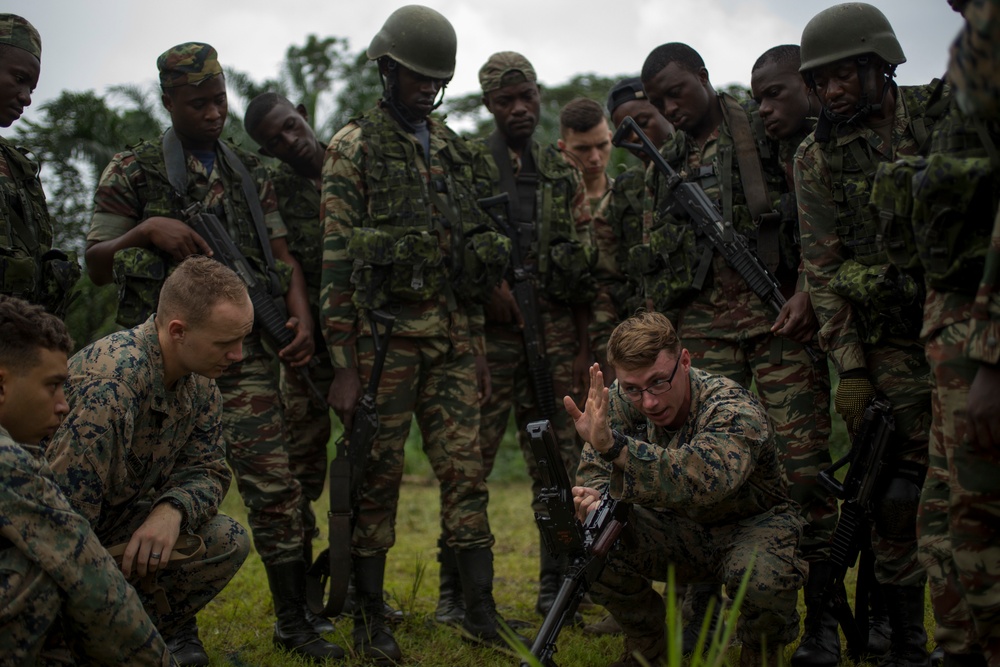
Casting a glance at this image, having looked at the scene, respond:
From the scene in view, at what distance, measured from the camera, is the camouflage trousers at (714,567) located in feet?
12.2

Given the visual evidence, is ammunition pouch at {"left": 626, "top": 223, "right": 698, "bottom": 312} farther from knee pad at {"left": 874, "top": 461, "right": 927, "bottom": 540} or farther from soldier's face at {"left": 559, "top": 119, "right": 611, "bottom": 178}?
soldier's face at {"left": 559, "top": 119, "right": 611, "bottom": 178}

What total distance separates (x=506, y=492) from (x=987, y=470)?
739 cm

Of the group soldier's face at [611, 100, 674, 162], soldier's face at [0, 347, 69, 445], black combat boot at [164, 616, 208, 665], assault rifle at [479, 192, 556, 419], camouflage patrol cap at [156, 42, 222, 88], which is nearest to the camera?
soldier's face at [0, 347, 69, 445]

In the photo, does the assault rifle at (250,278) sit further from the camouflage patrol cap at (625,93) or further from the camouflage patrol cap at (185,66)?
the camouflage patrol cap at (625,93)

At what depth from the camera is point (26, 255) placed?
436 centimetres

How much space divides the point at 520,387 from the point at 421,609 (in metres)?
1.32

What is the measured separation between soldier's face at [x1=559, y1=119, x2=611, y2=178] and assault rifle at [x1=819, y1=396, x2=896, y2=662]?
9.33ft

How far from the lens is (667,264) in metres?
4.95

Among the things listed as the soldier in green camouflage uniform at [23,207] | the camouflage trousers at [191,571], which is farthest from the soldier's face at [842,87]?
the soldier in green camouflage uniform at [23,207]

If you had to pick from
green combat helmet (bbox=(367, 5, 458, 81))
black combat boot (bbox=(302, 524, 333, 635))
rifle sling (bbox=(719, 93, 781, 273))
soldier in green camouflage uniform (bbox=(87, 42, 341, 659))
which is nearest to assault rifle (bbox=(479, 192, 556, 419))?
green combat helmet (bbox=(367, 5, 458, 81))

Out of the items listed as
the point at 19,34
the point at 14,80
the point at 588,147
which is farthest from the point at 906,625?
the point at 19,34

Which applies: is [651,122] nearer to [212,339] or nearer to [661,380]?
[661,380]

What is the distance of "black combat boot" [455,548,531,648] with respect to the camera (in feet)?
15.6

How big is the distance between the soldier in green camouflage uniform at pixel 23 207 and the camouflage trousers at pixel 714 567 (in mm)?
2749
